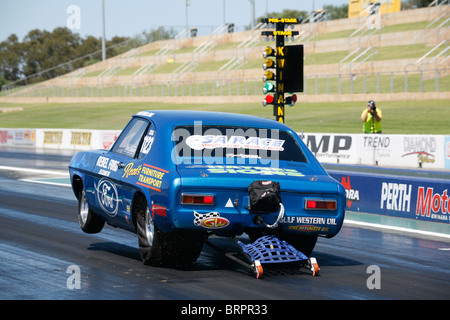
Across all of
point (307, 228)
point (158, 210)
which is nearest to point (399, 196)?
point (307, 228)

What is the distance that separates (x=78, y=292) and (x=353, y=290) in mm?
2559

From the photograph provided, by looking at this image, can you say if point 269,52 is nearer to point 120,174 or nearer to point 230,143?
point 120,174

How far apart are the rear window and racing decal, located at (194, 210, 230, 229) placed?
2.58ft

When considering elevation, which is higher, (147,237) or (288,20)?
(288,20)

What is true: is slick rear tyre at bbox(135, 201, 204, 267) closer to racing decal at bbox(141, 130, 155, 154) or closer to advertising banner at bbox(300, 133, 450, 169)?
racing decal at bbox(141, 130, 155, 154)

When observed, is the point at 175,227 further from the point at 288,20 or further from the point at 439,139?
the point at 439,139

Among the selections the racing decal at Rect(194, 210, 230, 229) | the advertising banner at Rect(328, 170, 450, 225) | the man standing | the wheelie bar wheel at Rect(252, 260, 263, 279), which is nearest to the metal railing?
the man standing

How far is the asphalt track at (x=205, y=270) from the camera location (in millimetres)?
7273

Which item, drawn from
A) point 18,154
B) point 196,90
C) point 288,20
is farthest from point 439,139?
point 196,90

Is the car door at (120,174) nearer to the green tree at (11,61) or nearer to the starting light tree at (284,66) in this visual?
the starting light tree at (284,66)

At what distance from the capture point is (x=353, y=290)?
7.55m

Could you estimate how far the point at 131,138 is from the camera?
32.3ft

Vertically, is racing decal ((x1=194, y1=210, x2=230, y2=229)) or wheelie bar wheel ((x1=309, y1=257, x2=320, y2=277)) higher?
racing decal ((x1=194, y1=210, x2=230, y2=229))

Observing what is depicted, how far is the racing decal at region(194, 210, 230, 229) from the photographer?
781cm
